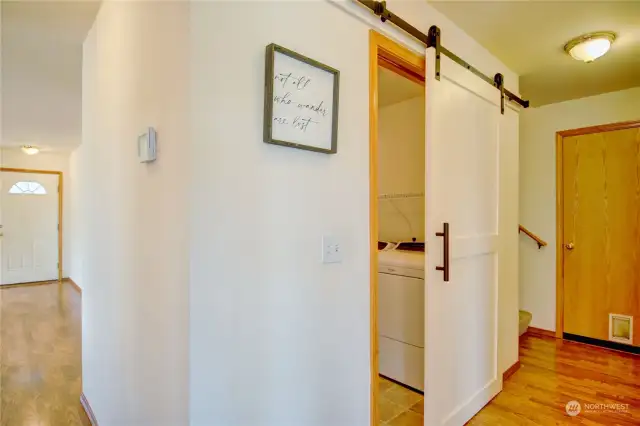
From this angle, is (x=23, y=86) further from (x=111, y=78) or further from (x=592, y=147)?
(x=592, y=147)

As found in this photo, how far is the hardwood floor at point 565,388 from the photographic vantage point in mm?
2080

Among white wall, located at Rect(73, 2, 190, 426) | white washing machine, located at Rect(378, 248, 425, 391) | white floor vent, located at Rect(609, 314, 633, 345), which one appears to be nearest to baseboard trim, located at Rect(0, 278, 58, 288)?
white wall, located at Rect(73, 2, 190, 426)

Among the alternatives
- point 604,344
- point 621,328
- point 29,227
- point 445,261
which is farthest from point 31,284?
point 621,328

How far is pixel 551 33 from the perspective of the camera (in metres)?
2.12

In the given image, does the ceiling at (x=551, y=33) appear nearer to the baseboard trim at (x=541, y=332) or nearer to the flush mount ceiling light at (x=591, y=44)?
the flush mount ceiling light at (x=591, y=44)

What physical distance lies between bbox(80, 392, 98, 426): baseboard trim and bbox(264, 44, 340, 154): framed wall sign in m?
2.04

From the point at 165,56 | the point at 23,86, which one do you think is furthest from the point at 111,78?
the point at 23,86

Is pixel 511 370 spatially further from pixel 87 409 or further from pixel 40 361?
pixel 40 361

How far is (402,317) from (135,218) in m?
1.84

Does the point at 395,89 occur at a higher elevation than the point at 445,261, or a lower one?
higher

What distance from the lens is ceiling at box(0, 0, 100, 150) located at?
6.04ft

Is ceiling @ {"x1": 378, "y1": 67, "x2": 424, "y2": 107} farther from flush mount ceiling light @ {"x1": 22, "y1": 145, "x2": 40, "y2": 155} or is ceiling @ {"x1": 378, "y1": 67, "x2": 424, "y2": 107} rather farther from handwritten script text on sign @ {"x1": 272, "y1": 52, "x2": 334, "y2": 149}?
flush mount ceiling light @ {"x1": 22, "y1": 145, "x2": 40, "y2": 155}

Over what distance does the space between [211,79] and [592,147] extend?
3724 millimetres

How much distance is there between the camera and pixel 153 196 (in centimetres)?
125
